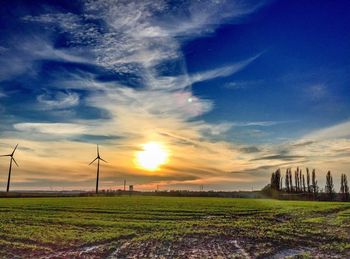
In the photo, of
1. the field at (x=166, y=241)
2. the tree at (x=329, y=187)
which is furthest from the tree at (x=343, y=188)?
the field at (x=166, y=241)

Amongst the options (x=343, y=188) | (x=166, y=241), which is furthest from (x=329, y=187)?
(x=166, y=241)

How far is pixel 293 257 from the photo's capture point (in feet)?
66.1

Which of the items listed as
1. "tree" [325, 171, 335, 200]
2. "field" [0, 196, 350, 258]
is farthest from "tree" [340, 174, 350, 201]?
"field" [0, 196, 350, 258]

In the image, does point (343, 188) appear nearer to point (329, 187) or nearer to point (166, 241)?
point (329, 187)

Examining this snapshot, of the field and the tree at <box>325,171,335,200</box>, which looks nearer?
the field

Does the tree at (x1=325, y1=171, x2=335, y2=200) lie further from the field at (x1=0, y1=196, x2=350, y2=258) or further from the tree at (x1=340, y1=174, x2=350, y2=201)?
the field at (x1=0, y1=196, x2=350, y2=258)

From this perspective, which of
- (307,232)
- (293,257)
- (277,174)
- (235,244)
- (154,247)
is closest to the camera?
(293,257)

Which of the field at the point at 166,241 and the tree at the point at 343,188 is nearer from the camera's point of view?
the field at the point at 166,241

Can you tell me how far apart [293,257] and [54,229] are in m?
17.9

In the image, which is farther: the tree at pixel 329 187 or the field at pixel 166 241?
Answer: the tree at pixel 329 187

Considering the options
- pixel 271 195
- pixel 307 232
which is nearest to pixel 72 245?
pixel 307 232

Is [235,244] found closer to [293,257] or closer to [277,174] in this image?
[293,257]

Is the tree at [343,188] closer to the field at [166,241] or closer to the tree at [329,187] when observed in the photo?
the tree at [329,187]

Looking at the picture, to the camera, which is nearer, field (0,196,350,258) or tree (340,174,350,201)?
field (0,196,350,258)
